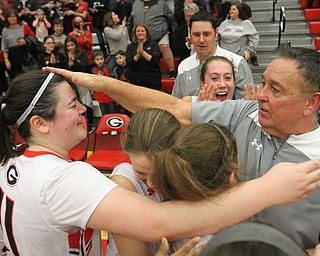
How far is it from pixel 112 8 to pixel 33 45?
6.57 ft

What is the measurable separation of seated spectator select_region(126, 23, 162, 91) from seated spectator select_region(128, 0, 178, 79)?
845 millimetres

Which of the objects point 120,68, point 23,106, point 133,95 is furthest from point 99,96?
point 23,106

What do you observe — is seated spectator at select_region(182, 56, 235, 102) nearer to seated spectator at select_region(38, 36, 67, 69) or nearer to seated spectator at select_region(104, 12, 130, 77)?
seated spectator at select_region(38, 36, 67, 69)

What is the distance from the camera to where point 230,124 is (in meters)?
1.97

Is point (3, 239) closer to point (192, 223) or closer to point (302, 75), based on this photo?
point (192, 223)

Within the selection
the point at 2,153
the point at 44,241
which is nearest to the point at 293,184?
the point at 44,241

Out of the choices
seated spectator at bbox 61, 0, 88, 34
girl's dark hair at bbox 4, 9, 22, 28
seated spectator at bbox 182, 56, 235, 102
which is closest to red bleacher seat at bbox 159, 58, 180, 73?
seated spectator at bbox 61, 0, 88, 34

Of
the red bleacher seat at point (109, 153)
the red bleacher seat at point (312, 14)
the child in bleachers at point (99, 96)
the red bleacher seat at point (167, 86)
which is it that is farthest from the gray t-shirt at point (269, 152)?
the red bleacher seat at point (312, 14)

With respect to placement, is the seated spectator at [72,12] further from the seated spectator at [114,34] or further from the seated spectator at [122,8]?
the seated spectator at [114,34]

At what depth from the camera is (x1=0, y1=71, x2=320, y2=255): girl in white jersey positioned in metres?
1.34

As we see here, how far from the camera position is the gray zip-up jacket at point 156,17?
7641 mm

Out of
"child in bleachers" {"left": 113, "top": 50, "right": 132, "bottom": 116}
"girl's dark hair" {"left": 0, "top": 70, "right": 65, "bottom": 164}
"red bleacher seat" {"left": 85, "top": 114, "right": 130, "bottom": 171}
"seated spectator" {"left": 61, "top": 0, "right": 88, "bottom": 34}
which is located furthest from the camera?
"seated spectator" {"left": 61, "top": 0, "right": 88, "bottom": 34}

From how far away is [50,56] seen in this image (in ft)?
24.2

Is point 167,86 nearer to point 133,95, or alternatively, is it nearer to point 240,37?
point 240,37
